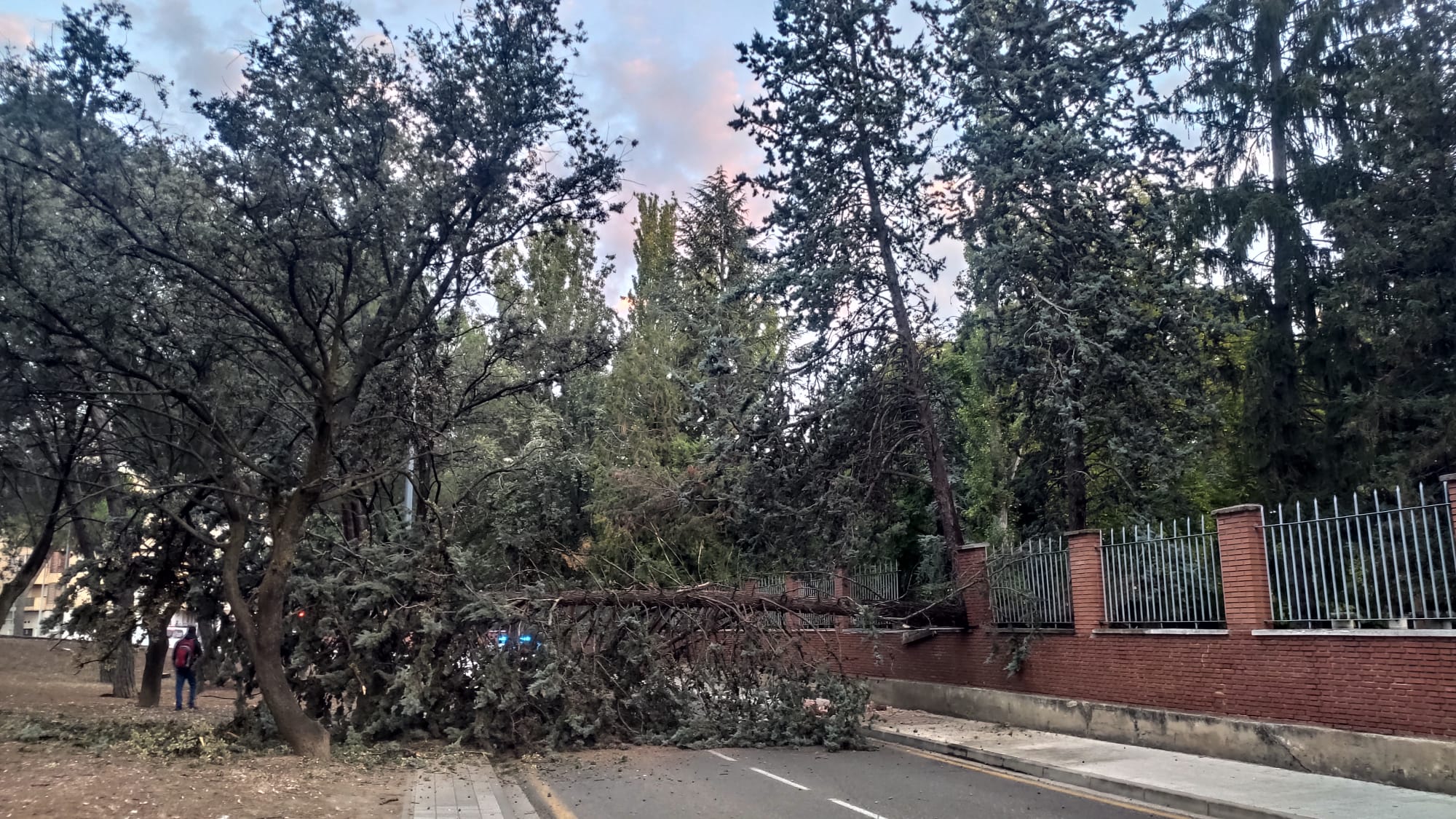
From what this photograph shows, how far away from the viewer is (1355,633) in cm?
1105

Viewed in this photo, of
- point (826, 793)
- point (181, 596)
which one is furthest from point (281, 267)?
point (826, 793)

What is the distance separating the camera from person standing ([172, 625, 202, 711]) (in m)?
19.7

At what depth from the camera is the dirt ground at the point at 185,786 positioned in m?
8.17

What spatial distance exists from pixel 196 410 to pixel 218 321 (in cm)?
247

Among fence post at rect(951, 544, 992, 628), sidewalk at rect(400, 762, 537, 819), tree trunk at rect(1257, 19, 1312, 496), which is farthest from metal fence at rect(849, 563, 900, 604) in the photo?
sidewalk at rect(400, 762, 537, 819)

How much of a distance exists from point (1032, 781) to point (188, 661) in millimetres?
16589

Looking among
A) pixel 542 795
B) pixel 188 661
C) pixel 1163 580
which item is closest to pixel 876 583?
pixel 1163 580

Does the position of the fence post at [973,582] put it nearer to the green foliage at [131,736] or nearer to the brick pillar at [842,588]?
the brick pillar at [842,588]

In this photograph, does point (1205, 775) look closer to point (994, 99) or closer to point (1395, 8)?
point (994, 99)

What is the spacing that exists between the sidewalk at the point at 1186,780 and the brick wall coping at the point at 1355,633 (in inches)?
62.4

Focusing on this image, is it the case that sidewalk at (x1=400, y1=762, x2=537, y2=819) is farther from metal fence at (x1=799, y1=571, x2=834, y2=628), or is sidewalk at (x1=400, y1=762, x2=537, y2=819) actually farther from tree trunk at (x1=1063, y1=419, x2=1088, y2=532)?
tree trunk at (x1=1063, y1=419, x2=1088, y2=532)

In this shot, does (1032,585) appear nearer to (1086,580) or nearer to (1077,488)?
(1086,580)

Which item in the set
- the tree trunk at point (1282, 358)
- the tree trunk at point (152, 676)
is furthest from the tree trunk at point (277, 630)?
the tree trunk at point (1282, 358)

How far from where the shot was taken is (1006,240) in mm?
18297
